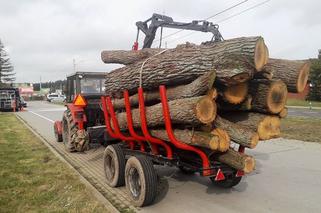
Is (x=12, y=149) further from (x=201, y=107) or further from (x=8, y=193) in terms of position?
(x=201, y=107)

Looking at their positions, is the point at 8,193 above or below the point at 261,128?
below

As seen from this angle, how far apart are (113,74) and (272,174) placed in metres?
3.63

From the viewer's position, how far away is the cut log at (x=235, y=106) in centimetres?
546

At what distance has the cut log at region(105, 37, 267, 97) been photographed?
4.79 metres

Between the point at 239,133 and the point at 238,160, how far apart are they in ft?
1.22

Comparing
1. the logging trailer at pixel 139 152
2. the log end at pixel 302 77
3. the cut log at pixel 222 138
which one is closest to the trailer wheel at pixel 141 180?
the logging trailer at pixel 139 152

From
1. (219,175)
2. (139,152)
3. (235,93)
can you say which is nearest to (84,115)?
(139,152)

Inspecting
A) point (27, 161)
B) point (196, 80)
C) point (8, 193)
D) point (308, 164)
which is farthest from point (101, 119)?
point (196, 80)

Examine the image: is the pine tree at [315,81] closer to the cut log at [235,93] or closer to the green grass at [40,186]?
the green grass at [40,186]

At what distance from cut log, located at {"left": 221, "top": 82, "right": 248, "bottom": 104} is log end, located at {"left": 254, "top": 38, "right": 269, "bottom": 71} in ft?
1.50

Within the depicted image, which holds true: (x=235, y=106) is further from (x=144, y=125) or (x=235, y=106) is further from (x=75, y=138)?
(x=75, y=138)

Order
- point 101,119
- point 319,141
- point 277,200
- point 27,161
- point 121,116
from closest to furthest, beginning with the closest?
point 277,200, point 121,116, point 27,161, point 101,119, point 319,141

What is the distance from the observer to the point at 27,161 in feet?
30.1

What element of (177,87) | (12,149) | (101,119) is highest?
(177,87)
